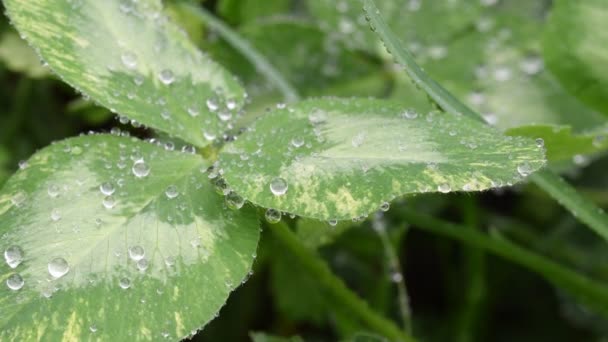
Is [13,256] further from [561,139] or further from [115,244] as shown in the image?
[561,139]

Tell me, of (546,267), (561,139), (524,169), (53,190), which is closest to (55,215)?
(53,190)

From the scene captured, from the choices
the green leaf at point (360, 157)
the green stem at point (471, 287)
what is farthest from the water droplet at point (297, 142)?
the green stem at point (471, 287)

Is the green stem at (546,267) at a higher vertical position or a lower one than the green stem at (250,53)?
A: higher

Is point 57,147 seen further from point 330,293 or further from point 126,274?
point 330,293

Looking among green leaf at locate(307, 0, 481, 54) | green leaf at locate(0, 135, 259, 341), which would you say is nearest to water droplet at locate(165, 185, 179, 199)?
green leaf at locate(0, 135, 259, 341)

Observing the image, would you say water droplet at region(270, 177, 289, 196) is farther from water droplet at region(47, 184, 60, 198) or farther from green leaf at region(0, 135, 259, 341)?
water droplet at region(47, 184, 60, 198)

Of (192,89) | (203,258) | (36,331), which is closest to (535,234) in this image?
(192,89)

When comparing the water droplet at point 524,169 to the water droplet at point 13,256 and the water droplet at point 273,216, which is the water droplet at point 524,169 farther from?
the water droplet at point 13,256
